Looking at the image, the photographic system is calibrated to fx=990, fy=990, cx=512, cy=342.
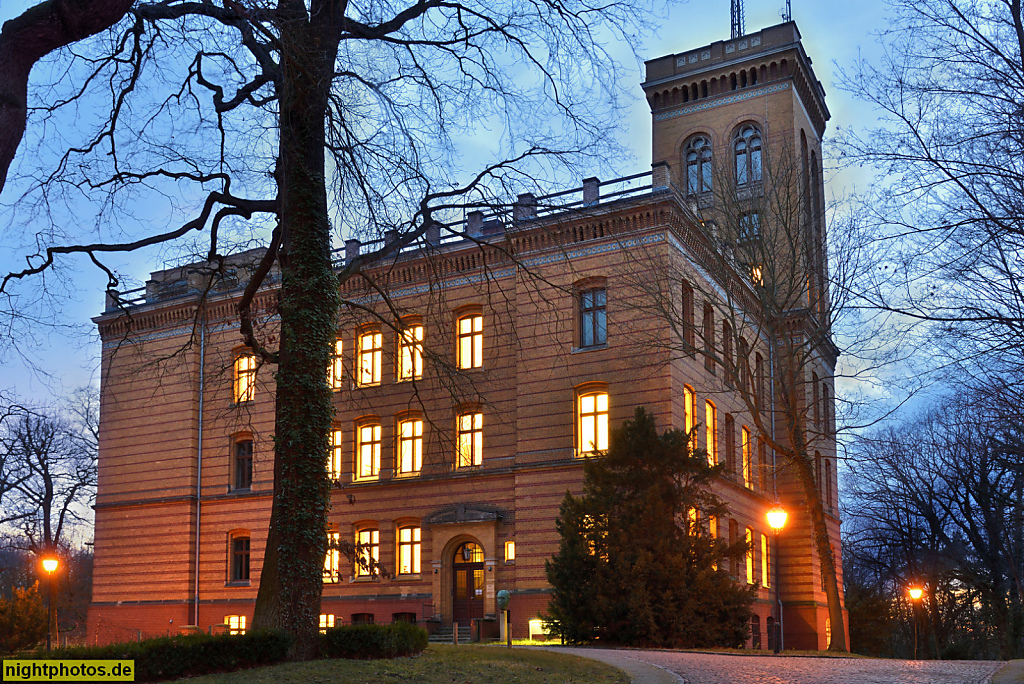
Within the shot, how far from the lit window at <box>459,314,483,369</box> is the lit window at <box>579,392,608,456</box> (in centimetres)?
451

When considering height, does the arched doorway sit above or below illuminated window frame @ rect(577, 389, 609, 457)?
below

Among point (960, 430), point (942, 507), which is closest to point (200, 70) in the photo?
point (960, 430)

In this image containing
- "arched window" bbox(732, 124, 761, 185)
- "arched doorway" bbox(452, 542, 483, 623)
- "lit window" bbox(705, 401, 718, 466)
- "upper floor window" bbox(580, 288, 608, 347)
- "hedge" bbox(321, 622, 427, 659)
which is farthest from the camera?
"arched window" bbox(732, 124, 761, 185)

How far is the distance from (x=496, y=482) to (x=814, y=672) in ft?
57.9

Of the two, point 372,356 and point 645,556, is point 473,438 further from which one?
point 645,556

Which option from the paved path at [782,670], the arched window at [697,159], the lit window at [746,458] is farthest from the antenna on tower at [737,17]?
the paved path at [782,670]

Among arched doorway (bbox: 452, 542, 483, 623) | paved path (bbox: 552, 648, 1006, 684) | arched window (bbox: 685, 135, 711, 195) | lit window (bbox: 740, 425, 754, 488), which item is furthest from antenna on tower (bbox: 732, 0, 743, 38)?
paved path (bbox: 552, 648, 1006, 684)

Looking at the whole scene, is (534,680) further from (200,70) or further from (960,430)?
(960,430)

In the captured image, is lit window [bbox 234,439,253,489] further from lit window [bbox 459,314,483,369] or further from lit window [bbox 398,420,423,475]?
lit window [bbox 459,314,483,369]

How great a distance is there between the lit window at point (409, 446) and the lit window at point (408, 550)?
200cm

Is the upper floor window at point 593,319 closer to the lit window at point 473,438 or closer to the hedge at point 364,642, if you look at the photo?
the lit window at point 473,438

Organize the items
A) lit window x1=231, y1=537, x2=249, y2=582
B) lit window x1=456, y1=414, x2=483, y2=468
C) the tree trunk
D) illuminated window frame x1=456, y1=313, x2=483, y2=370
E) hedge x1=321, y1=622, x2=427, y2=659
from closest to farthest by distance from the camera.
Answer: hedge x1=321, y1=622, x2=427, y2=659 < the tree trunk < lit window x1=456, y1=414, x2=483, y2=468 < illuminated window frame x1=456, y1=313, x2=483, y2=370 < lit window x1=231, y1=537, x2=249, y2=582

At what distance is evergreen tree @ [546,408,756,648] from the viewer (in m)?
22.5

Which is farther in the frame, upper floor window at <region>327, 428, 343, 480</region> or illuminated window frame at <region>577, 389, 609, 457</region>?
upper floor window at <region>327, 428, 343, 480</region>
